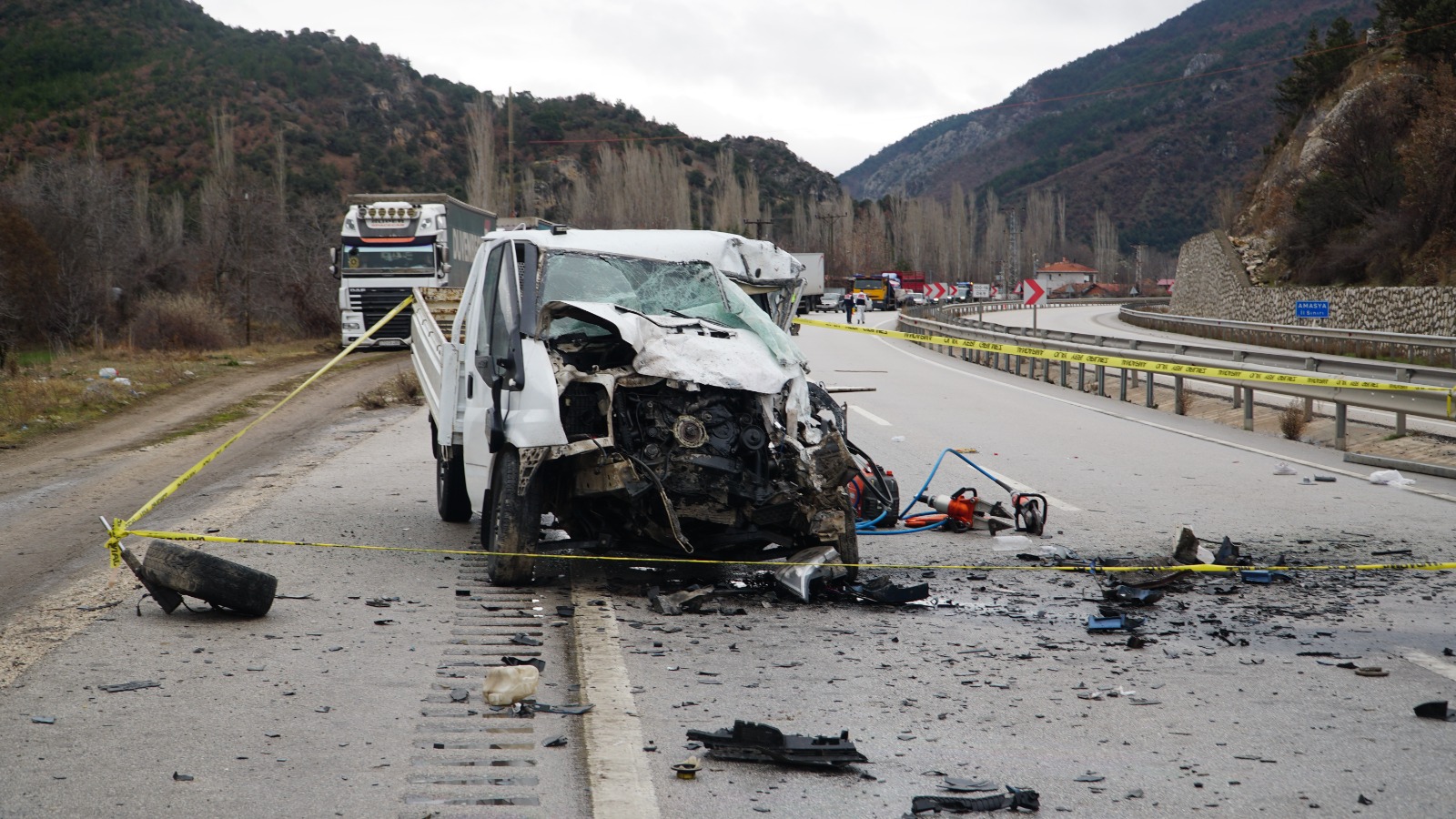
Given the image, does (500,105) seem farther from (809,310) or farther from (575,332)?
(575,332)

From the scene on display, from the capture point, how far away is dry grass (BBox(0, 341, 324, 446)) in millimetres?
17500

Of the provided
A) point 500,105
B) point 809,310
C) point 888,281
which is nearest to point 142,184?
point 809,310

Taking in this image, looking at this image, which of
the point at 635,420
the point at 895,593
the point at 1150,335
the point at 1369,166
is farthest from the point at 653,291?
the point at 1150,335

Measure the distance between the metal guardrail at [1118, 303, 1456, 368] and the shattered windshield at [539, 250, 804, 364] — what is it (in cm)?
2440

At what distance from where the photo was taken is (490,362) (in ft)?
24.6

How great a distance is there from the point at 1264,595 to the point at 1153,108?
683 feet

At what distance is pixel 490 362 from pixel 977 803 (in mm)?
4537

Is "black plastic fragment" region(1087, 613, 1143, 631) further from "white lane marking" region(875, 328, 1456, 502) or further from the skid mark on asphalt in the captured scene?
"white lane marking" region(875, 328, 1456, 502)

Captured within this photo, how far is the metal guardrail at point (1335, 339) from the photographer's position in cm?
2880

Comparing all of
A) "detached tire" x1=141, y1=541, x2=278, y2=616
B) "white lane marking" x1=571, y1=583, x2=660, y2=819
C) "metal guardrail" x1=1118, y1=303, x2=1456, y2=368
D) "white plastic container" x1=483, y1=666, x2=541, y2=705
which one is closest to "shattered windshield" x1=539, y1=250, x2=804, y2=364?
"white lane marking" x1=571, y1=583, x2=660, y2=819

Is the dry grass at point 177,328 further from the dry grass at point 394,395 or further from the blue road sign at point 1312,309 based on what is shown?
the blue road sign at point 1312,309

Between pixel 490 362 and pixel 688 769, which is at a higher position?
pixel 490 362

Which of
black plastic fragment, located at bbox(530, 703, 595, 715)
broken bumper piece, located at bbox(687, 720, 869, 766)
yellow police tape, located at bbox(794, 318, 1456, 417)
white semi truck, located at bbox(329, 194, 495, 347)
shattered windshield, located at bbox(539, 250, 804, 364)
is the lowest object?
black plastic fragment, located at bbox(530, 703, 595, 715)

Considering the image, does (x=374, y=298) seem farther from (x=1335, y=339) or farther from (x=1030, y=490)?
(x=1335, y=339)
